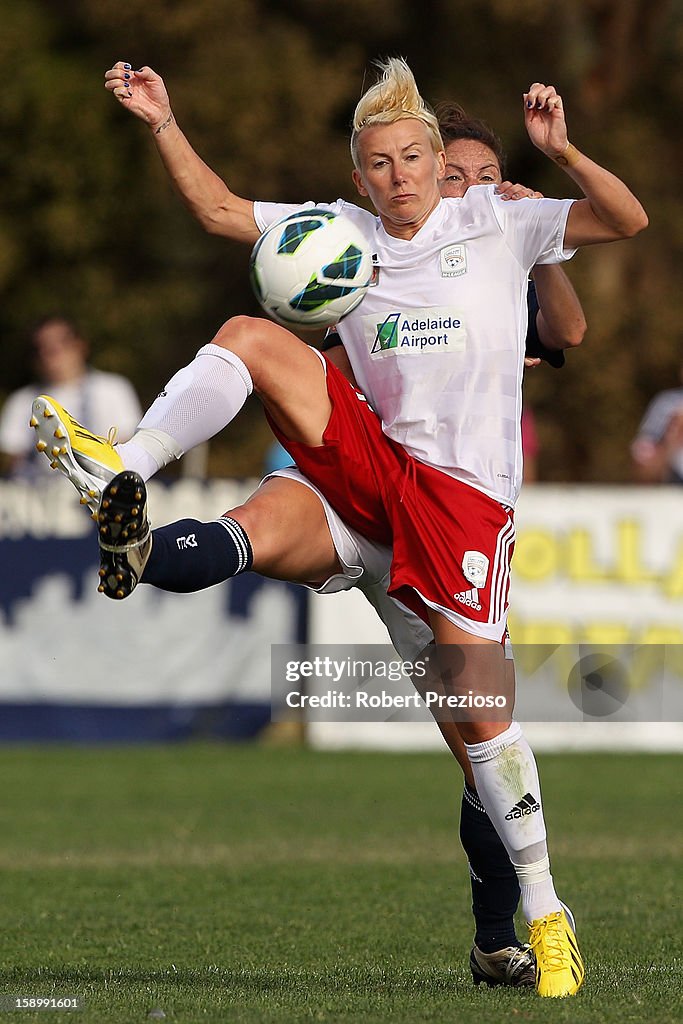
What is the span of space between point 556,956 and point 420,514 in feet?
4.22

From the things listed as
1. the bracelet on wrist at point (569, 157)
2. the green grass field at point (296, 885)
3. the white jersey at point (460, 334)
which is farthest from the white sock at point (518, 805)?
the bracelet on wrist at point (569, 157)

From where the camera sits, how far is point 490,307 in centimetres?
516

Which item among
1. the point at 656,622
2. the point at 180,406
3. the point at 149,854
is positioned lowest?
the point at 149,854

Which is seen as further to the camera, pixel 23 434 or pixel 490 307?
pixel 23 434

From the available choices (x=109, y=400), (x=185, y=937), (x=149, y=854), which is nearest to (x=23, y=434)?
(x=109, y=400)

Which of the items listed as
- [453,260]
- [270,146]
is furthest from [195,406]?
[270,146]

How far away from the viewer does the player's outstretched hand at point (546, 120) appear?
15.9 ft

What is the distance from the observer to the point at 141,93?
210 inches

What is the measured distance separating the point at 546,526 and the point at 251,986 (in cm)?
757

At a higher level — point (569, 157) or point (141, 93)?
point (141, 93)

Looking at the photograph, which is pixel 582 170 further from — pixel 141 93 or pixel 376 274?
pixel 141 93

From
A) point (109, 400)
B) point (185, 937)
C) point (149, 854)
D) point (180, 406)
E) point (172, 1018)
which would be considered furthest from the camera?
point (109, 400)

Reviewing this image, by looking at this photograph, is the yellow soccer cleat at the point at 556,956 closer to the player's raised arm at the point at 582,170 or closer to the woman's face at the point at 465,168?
the player's raised arm at the point at 582,170

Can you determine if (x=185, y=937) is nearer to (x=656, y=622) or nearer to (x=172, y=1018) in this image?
(x=172, y=1018)
